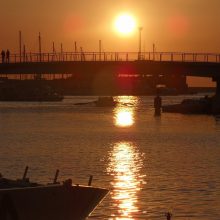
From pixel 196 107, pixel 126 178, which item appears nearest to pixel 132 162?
pixel 126 178

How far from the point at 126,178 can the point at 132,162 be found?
11.2m

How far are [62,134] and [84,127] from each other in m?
14.9

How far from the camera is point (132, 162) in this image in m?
61.7

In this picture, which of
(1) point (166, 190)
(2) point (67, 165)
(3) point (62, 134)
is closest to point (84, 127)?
(3) point (62, 134)

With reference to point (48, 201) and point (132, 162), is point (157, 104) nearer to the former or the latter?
point (132, 162)

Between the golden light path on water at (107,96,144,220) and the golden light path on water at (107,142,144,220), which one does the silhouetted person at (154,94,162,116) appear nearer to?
the golden light path on water at (107,96,144,220)

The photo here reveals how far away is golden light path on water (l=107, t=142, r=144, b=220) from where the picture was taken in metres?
39.1

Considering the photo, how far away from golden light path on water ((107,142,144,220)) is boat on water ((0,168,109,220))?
690cm

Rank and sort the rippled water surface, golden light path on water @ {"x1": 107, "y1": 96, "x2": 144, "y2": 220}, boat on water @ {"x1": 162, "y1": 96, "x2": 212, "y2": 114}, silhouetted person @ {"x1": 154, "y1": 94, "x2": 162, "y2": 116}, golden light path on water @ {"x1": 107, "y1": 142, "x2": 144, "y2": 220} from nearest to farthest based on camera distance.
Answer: golden light path on water @ {"x1": 107, "y1": 96, "x2": 144, "y2": 220}
golden light path on water @ {"x1": 107, "y1": 142, "x2": 144, "y2": 220}
the rippled water surface
silhouetted person @ {"x1": 154, "y1": 94, "x2": 162, "y2": 116}
boat on water @ {"x1": 162, "y1": 96, "x2": 212, "y2": 114}

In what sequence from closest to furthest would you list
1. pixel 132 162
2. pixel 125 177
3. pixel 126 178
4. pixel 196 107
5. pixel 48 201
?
pixel 48 201 < pixel 126 178 < pixel 125 177 < pixel 132 162 < pixel 196 107

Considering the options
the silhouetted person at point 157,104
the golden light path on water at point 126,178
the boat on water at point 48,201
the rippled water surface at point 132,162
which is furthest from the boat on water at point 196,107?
the boat on water at point 48,201

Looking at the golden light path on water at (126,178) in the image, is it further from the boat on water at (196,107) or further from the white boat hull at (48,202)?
the boat on water at (196,107)

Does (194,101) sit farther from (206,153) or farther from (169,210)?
(169,210)

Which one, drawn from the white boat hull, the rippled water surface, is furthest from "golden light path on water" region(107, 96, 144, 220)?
the white boat hull
